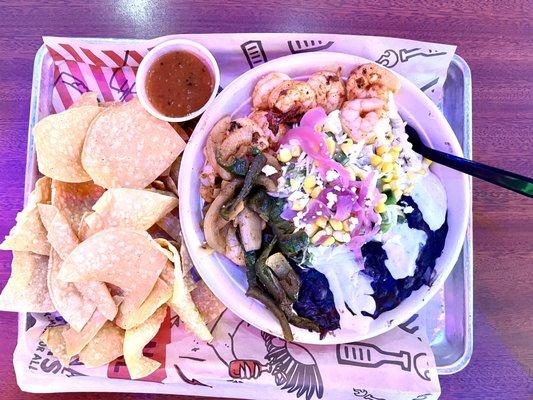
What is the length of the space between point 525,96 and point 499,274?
0.83 meters

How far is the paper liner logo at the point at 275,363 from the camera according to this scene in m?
2.26

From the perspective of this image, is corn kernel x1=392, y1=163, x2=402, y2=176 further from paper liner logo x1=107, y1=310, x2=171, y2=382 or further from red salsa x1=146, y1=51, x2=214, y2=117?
paper liner logo x1=107, y1=310, x2=171, y2=382

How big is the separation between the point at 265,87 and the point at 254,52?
25 cm

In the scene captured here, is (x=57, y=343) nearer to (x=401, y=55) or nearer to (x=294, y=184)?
(x=294, y=184)

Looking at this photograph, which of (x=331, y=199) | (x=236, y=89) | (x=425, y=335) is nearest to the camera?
(x=331, y=199)

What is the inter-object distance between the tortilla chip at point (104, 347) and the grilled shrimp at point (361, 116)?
1.29 m

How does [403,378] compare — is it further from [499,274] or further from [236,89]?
[236,89]

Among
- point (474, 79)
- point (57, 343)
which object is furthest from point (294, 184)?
point (57, 343)

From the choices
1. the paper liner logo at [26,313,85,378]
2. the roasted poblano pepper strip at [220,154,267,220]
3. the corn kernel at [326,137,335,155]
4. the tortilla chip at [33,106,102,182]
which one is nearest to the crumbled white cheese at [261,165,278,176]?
the roasted poblano pepper strip at [220,154,267,220]

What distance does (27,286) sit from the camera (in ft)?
7.34

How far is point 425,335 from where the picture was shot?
7.74ft

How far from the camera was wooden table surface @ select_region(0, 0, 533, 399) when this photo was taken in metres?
2.41

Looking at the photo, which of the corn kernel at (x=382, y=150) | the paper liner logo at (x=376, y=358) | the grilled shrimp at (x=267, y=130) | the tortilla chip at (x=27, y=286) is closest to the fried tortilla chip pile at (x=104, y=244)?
Answer: the tortilla chip at (x=27, y=286)

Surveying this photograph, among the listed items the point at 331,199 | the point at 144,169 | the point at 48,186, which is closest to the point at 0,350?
the point at 48,186
